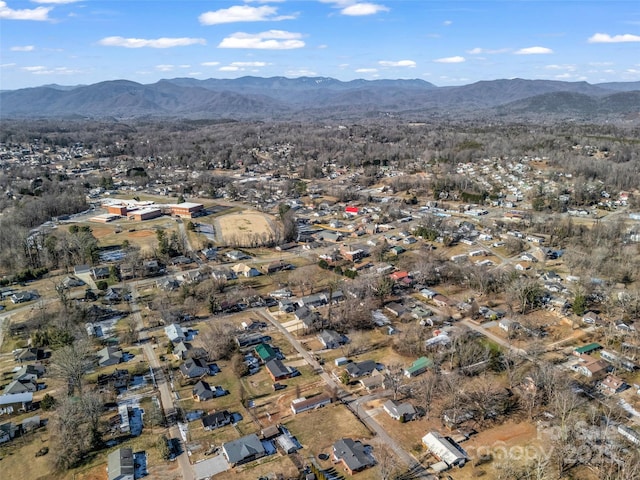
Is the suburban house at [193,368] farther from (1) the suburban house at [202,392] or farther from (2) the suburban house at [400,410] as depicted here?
(2) the suburban house at [400,410]

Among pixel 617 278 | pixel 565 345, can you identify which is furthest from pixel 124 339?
pixel 617 278

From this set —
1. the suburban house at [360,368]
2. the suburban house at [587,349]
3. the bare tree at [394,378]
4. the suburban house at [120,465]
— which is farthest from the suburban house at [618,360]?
the suburban house at [120,465]

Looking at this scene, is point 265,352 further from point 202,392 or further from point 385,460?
point 385,460

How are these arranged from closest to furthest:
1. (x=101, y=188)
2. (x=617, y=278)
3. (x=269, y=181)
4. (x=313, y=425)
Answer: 1. (x=313, y=425)
2. (x=617, y=278)
3. (x=101, y=188)
4. (x=269, y=181)

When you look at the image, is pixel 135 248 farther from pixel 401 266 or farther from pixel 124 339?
pixel 401 266

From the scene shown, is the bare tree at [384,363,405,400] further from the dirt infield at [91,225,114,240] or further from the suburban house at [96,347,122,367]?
the dirt infield at [91,225,114,240]

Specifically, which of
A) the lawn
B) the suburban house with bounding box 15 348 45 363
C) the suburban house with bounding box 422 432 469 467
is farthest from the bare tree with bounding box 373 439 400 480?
the suburban house with bounding box 15 348 45 363
